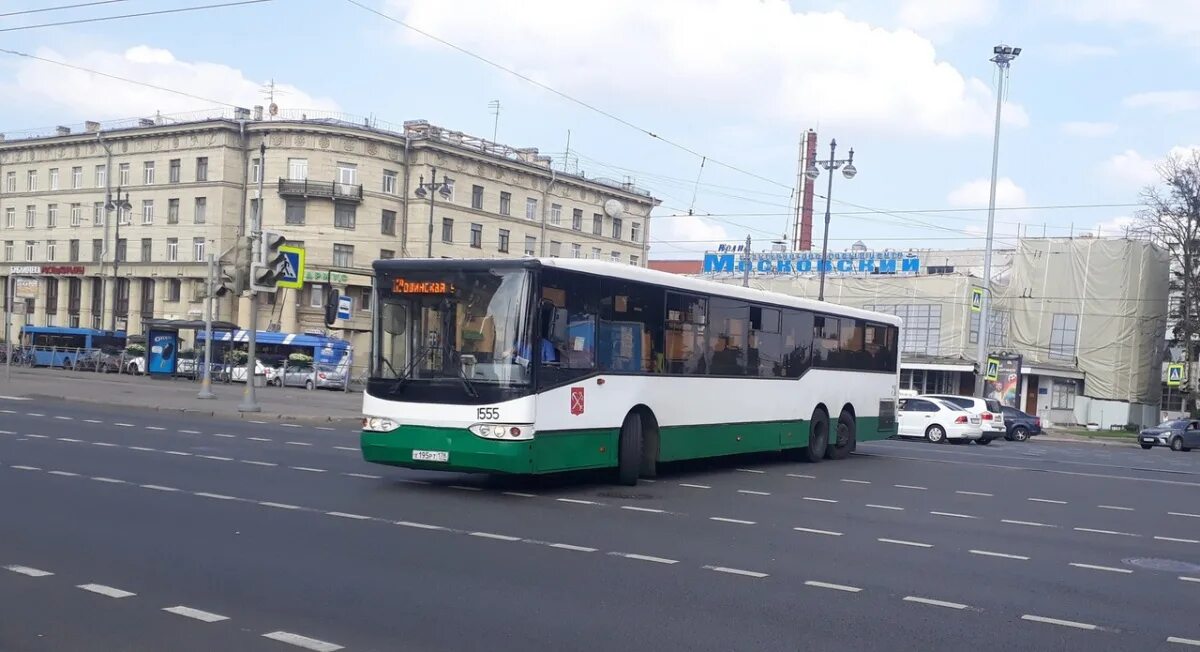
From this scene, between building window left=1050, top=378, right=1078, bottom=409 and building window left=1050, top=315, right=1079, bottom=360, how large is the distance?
1.54 meters

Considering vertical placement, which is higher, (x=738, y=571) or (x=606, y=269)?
(x=606, y=269)

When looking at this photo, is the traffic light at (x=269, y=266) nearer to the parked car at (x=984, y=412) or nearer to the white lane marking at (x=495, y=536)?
the white lane marking at (x=495, y=536)

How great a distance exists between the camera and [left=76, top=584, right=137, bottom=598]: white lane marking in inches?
304

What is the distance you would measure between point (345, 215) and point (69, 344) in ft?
63.5

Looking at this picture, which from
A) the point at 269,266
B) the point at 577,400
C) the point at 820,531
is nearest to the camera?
the point at 820,531

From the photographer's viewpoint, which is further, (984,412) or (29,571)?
(984,412)

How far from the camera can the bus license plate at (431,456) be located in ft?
45.6

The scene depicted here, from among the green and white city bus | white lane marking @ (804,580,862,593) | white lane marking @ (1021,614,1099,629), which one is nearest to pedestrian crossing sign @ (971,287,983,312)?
the green and white city bus

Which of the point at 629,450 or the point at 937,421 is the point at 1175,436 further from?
the point at 629,450

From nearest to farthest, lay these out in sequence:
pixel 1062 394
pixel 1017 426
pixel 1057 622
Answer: pixel 1057 622 < pixel 1017 426 < pixel 1062 394

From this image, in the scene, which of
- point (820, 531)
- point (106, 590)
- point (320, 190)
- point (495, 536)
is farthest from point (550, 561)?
point (320, 190)

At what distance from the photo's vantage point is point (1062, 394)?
66.8 metres

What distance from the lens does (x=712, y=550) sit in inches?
421

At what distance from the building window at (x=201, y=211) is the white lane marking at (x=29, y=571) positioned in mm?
64871
